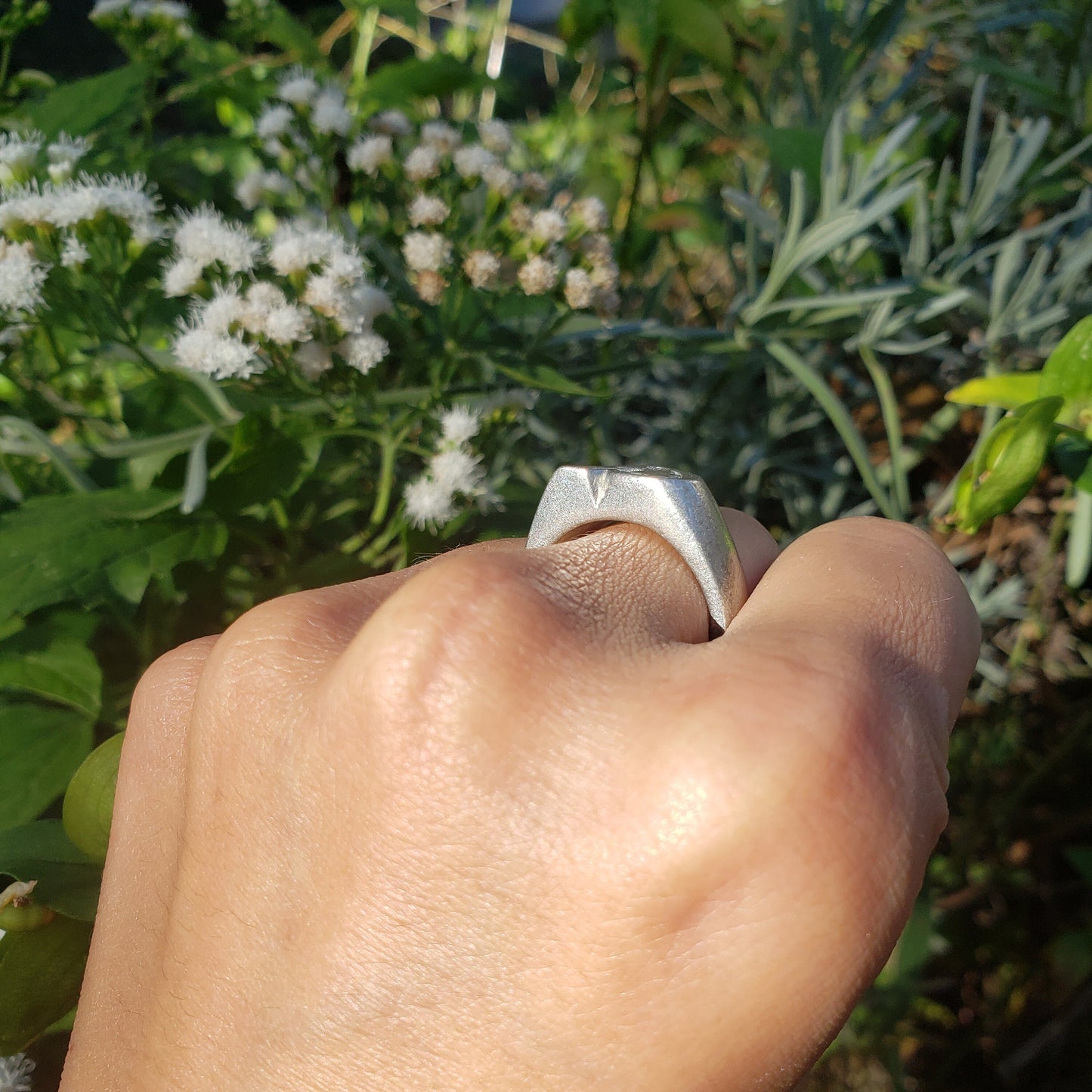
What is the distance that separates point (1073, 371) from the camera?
0.55 m

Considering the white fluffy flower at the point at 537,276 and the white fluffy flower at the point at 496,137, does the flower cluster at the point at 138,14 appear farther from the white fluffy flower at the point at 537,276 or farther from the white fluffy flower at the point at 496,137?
the white fluffy flower at the point at 537,276

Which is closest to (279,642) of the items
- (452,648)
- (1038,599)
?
(452,648)

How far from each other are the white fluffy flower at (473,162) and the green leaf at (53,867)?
0.65m

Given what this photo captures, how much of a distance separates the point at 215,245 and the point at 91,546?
268mm

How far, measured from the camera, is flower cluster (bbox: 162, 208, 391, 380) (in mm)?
672

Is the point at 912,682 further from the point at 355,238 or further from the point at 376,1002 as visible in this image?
the point at 355,238

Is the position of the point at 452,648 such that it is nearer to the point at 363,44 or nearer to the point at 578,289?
the point at 578,289

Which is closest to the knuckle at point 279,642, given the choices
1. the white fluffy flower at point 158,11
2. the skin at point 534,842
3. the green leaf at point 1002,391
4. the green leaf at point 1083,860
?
the skin at point 534,842

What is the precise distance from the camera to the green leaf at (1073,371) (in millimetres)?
543

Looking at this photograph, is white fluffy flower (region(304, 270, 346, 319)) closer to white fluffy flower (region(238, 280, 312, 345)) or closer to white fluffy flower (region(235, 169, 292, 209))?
white fluffy flower (region(238, 280, 312, 345))

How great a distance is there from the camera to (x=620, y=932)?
0.31 metres

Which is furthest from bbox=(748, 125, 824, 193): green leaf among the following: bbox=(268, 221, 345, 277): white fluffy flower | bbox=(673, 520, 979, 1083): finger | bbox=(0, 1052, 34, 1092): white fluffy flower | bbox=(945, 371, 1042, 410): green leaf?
bbox=(0, 1052, 34, 1092): white fluffy flower

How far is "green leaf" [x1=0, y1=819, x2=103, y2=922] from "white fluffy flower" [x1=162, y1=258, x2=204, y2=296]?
1.41 ft

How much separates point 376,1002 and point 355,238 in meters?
0.72
